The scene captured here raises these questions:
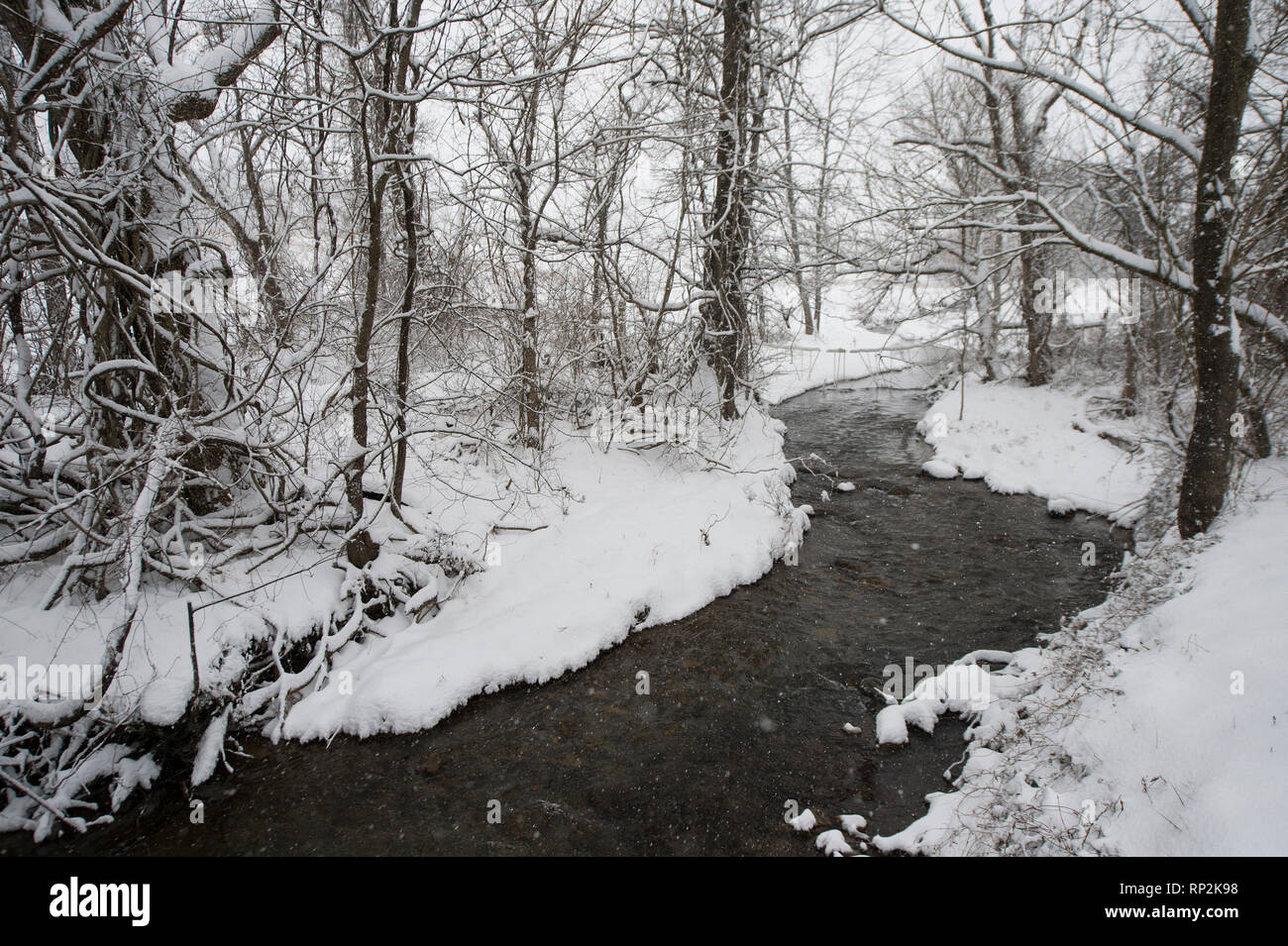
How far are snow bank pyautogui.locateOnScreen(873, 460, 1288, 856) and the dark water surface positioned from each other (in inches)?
26.3

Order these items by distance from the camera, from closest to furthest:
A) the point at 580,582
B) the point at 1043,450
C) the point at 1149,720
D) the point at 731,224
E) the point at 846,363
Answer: the point at 1149,720
the point at 580,582
the point at 731,224
the point at 1043,450
the point at 846,363

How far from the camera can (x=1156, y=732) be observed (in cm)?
371

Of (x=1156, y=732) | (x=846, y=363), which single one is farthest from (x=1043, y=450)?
(x=846, y=363)

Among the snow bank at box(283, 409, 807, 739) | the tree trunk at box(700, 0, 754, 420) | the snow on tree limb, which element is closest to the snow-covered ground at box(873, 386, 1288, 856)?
the snow bank at box(283, 409, 807, 739)

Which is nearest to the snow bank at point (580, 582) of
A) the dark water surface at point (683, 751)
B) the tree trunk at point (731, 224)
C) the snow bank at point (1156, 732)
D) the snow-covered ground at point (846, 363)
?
the dark water surface at point (683, 751)

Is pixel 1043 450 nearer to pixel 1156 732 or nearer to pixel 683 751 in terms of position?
pixel 1156 732

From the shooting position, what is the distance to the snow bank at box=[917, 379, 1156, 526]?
32.9 ft

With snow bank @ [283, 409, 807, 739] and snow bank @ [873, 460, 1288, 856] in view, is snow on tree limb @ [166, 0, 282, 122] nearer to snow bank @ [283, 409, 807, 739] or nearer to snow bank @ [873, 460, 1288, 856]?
snow bank @ [283, 409, 807, 739]

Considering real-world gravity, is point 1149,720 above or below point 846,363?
below

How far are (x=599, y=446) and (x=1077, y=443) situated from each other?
9861 mm

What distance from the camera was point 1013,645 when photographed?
6.36 metres

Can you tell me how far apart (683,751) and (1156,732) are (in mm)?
3362
